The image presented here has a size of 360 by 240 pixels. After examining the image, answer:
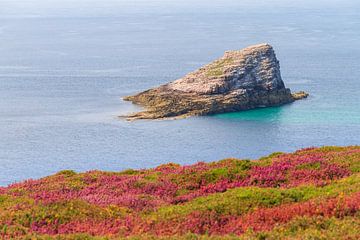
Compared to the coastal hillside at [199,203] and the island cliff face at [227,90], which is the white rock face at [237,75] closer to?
the island cliff face at [227,90]

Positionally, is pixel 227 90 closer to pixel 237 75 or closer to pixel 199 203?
pixel 237 75

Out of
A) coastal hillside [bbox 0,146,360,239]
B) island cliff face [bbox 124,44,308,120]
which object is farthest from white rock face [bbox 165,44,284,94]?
coastal hillside [bbox 0,146,360,239]

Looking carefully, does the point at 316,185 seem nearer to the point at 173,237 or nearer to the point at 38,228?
the point at 173,237

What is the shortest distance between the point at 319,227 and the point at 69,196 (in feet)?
41.3

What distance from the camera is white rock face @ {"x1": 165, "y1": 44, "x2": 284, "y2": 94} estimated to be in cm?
14625

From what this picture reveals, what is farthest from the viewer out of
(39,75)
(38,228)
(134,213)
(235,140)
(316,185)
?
(39,75)

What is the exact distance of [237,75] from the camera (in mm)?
147000

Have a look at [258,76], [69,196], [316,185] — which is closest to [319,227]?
[316,185]

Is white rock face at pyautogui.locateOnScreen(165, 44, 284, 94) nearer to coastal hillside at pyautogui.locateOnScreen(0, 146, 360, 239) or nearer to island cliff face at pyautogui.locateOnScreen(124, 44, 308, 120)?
island cliff face at pyautogui.locateOnScreen(124, 44, 308, 120)

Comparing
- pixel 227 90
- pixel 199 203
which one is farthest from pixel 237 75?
pixel 199 203

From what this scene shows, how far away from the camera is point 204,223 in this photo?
21672 mm

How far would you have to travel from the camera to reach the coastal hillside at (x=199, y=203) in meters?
19.7

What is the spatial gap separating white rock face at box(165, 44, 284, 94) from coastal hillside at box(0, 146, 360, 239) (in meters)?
113

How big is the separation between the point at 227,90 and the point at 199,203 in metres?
122
